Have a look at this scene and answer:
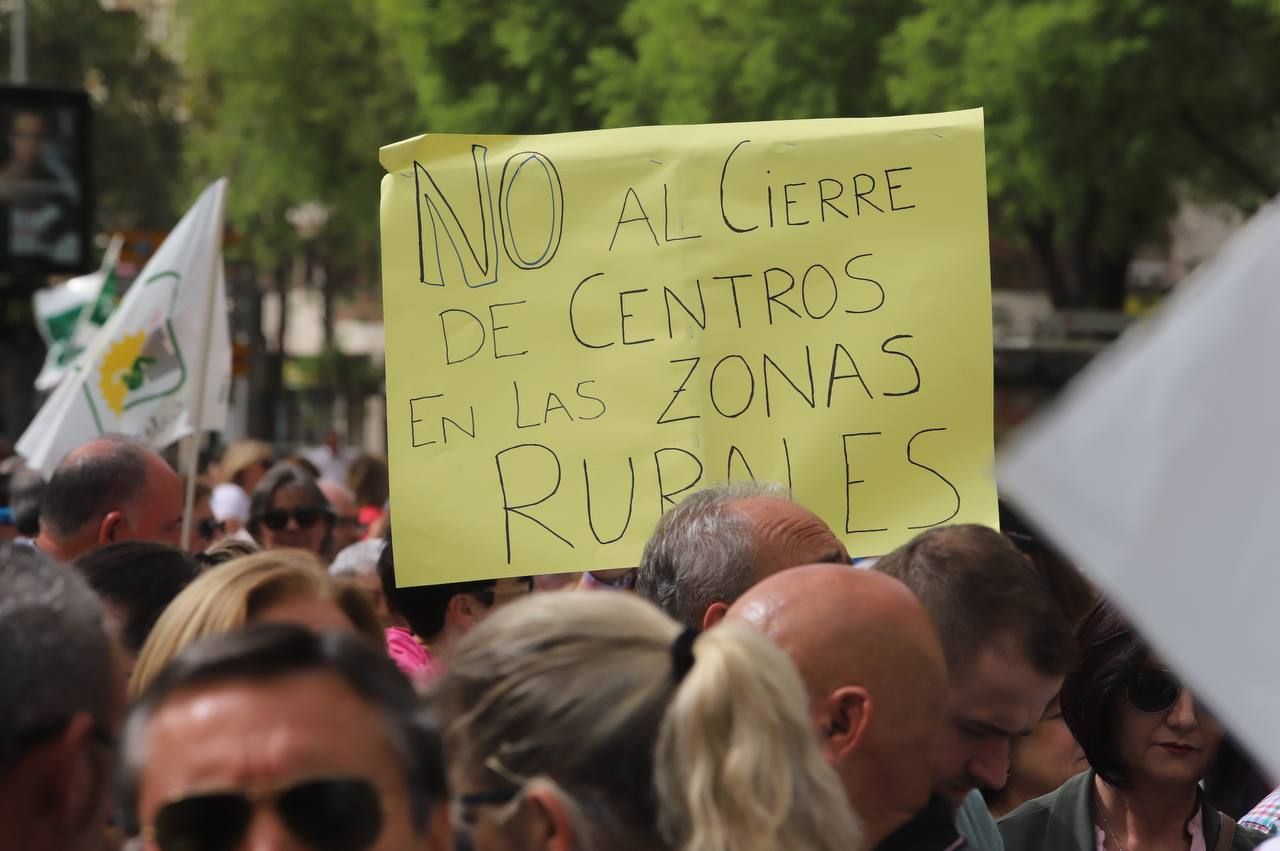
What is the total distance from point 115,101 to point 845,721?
108ft

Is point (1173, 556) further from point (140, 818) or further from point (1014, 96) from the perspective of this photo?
point (1014, 96)

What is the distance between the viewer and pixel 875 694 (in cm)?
253

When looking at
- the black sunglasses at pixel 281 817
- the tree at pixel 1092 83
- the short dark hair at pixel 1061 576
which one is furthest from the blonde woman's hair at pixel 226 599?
the tree at pixel 1092 83

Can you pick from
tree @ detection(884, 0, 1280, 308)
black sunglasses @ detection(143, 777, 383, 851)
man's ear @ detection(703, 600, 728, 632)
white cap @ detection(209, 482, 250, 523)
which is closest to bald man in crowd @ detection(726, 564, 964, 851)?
man's ear @ detection(703, 600, 728, 632)

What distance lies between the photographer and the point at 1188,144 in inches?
715

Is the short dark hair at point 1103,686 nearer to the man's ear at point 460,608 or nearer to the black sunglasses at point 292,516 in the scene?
the man's ear at point 460,608

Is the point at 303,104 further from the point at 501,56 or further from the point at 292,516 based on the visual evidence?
the point at 292,516

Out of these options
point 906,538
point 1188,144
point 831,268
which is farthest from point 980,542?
point 1188,144

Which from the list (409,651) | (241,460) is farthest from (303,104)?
(409,651)

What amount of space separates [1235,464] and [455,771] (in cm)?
98

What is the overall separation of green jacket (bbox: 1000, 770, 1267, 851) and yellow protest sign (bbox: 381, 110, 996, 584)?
2.12 feet

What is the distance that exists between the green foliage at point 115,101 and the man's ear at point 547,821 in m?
32.0

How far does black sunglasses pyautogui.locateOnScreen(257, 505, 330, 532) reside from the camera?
292 inches

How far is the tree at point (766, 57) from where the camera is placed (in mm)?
17750
